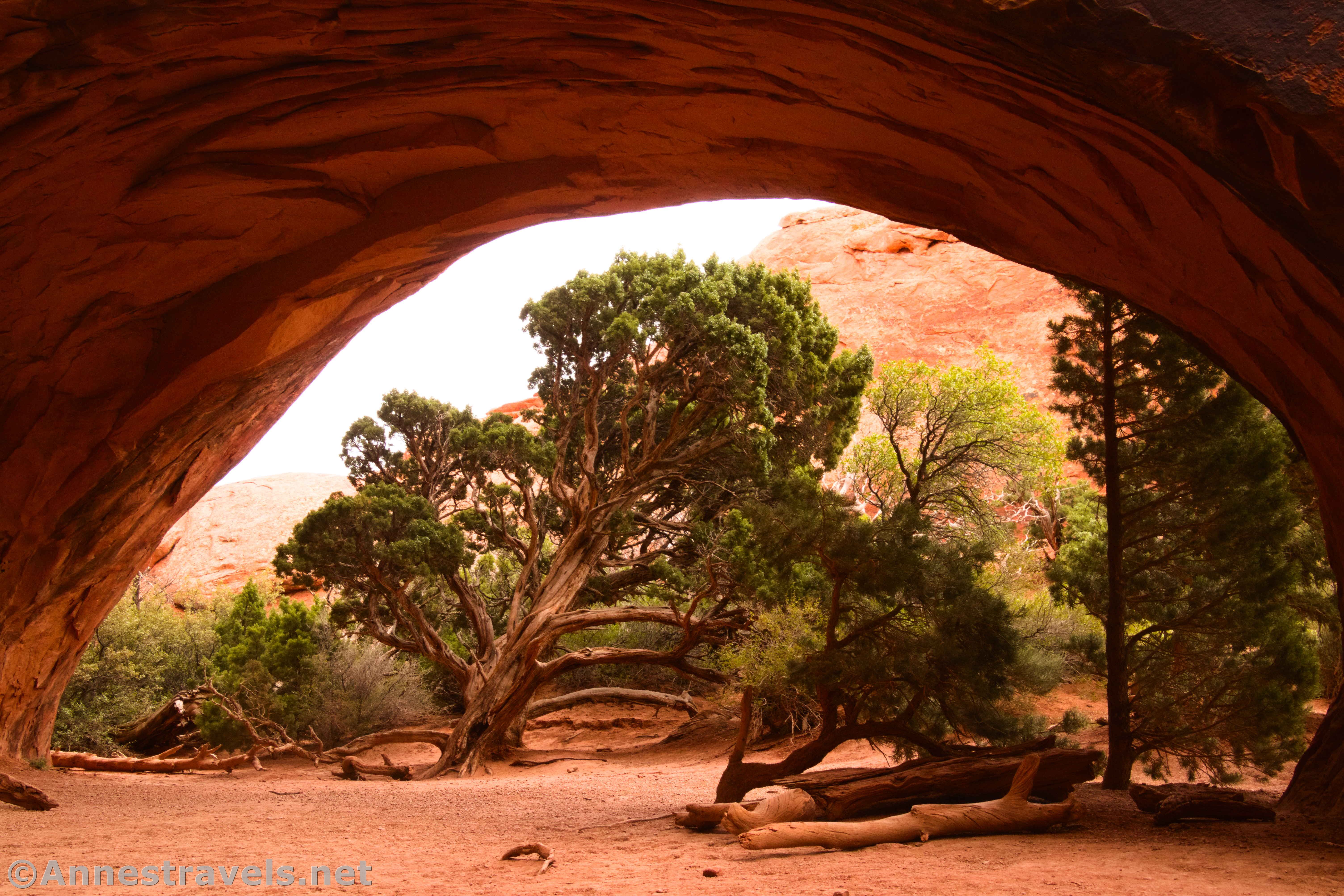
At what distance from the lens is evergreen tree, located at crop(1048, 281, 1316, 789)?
7.18 meters

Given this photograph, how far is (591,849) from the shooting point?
5965 millimetres

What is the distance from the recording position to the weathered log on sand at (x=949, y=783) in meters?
6.23

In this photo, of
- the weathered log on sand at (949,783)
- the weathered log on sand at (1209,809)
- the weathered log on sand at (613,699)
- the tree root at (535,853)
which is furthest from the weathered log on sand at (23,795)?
the weathered log on sand at (1209,809)

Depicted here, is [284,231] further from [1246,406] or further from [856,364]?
[856,364]

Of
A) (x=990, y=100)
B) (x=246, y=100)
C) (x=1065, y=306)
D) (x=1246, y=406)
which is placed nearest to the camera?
(x=990, y=100)

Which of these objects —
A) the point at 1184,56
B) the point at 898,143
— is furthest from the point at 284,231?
the point at 1184,56

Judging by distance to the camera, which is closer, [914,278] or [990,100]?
[990,100]

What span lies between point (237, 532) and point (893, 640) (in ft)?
110

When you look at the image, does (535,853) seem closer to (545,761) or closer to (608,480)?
(545,761)

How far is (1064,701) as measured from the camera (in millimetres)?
16625

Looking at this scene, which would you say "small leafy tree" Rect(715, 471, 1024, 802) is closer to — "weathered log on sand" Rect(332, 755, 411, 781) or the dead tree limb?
the dead tree limb

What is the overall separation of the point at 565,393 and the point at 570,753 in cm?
661

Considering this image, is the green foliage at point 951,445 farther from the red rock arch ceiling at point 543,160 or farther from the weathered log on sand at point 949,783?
the red rock arch ceiling at point 543,160

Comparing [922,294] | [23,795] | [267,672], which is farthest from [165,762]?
[922,294]
